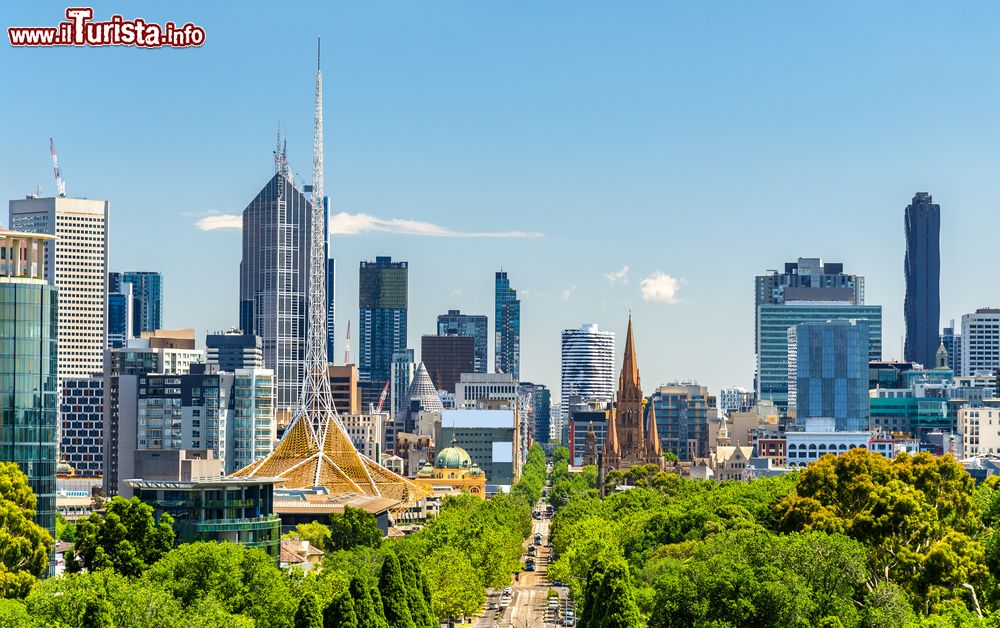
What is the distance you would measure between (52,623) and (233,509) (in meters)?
44.8

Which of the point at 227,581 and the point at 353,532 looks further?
the point at 353,532

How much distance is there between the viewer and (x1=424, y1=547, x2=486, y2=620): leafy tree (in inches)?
5743

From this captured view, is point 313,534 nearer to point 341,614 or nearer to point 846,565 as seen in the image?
point 341,614

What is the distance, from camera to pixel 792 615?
3610 inches

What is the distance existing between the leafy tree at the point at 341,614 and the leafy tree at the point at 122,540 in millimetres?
26420

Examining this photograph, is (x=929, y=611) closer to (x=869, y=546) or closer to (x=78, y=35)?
(x=869, y=546)

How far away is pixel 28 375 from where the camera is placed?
428ft

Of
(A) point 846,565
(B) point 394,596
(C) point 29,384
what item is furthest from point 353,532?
(A) point 846,565

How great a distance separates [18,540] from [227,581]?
1324 centimetres

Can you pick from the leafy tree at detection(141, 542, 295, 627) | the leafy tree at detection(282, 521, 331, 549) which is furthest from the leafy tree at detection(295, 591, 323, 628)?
the leafy tree at detection(282, 521, 331, 549)

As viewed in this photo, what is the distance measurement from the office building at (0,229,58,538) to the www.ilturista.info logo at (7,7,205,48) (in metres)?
23.5

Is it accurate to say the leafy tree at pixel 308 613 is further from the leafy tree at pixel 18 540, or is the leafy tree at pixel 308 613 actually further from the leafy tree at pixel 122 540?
the leafy tree at pixel 122 540

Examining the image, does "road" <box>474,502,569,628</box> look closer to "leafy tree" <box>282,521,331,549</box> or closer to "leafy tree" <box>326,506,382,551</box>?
"leafy tree" <box>326,506,382,551</box>

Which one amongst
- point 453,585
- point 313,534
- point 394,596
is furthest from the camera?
point 313,534
